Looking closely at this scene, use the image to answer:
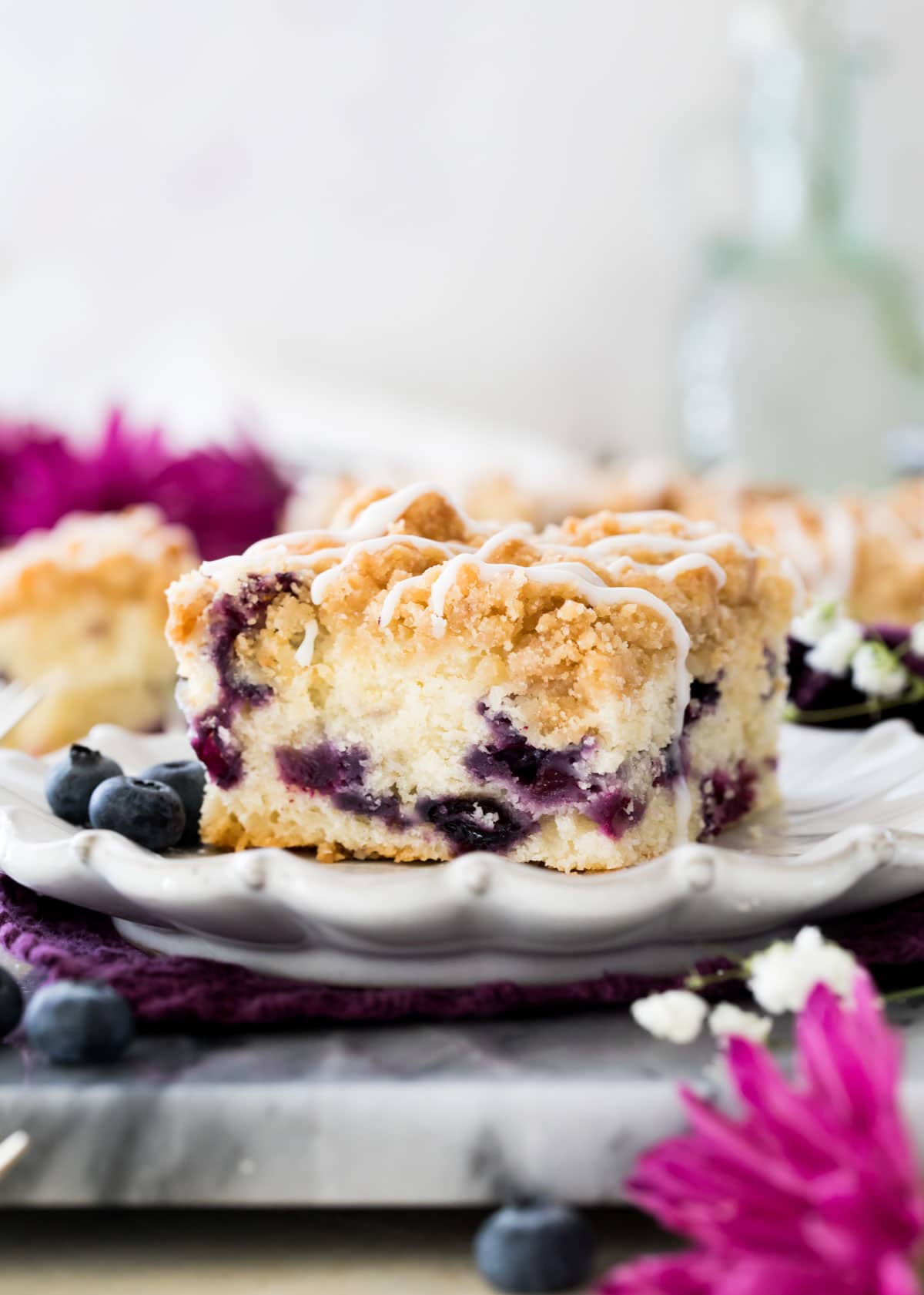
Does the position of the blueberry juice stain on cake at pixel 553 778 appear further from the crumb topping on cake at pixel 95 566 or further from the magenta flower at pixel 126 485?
the magenta flower at pixel 126 485

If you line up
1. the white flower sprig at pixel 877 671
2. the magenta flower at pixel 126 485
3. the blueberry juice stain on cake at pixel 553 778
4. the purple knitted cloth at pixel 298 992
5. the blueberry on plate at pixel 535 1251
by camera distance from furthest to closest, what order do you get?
the magenta flower at pixel 126 485 → the white flower sprig at pixel 877 671 → the blueberry juice stain on cake at pixel 553 778 → the purple knitted cloth at pixel 298 992 → the blueberry on plate at pixel 535 1251

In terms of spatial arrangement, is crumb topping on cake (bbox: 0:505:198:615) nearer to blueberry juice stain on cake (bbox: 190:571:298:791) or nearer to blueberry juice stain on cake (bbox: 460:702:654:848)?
blueberry juice stain on cake (bbox: 190:571:298:791)

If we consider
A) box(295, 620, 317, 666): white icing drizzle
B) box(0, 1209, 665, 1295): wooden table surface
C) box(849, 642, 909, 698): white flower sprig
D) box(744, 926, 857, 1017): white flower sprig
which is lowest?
box(0, 1209, 665, 1295): wooden table surface

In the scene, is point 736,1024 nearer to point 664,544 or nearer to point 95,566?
point 664,544

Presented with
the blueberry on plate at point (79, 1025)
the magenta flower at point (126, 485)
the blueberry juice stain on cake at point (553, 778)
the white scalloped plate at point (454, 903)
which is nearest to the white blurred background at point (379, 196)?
the magenta flower at point (126, 485)

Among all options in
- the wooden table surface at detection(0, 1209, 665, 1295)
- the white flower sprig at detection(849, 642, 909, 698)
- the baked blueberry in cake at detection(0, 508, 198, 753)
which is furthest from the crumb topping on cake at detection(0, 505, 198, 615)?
the wooden table surface at detection(0, 1209, 665, 1295)

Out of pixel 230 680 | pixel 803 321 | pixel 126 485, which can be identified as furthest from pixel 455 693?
pixel 803 321
